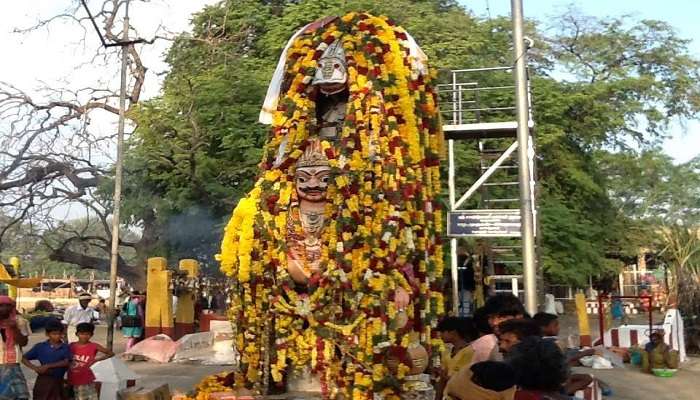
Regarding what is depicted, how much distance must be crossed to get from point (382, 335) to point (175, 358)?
29.6 feet

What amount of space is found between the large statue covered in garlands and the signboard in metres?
1.12

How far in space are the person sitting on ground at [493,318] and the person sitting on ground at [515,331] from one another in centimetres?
36

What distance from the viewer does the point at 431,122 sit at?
28.0ft

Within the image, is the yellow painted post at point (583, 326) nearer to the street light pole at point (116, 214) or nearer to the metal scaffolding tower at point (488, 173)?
Answer: the metal scaffolding tower at point (488, 173)

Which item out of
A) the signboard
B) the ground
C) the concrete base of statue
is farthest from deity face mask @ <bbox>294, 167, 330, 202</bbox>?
the ground

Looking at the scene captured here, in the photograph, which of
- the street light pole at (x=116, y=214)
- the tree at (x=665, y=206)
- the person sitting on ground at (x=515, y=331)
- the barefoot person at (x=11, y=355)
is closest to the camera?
the person sitting on ground at (x=515, y=331)

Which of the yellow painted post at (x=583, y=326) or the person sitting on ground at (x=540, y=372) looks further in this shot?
the yellow painted post at (x=583, y=326)

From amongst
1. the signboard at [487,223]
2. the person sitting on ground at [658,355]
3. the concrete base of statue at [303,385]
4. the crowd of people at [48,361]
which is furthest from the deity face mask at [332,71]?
the person sitting on ground at [658,355]

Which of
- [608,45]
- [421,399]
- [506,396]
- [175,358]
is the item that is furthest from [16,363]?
[608,45]

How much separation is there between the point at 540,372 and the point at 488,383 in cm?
24

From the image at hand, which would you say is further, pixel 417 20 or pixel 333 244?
pixel 417 20

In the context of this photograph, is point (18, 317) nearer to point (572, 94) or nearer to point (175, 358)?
point (175, 358)

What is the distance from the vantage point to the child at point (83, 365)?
7.47m

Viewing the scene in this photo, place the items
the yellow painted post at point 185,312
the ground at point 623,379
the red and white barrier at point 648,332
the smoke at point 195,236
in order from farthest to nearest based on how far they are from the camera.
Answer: the smoke at point 195,236 → the yellow painted post at point 185,312 → the red and white barrier at point 648,332 → the ground at point 623,379
